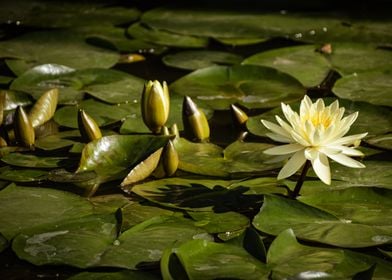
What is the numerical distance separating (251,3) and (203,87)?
109 centimetres

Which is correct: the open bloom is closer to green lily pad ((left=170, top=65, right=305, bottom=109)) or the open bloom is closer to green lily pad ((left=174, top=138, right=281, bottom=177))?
green lily pad ((left=174, top=138, right=281, bottom=177))

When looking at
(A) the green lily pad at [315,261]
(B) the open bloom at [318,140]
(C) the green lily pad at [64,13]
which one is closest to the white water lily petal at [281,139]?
(B) the open bloom at [318,140]

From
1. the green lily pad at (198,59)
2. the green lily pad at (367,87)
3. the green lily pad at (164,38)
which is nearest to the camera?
the green lily pad at (367,87)

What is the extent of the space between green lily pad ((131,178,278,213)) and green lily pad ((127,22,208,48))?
1239 mm

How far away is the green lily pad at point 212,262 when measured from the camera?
Result: 4.70ft

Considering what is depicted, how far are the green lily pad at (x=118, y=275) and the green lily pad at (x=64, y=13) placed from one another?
1997 millimetres

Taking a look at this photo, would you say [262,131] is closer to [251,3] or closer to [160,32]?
[160,32]

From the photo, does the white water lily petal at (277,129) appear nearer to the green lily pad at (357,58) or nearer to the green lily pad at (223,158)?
the green lily pad at (223,158)

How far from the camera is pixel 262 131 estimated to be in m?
2.15

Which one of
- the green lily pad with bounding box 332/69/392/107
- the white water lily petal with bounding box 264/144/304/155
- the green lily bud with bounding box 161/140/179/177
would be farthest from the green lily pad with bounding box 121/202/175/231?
the green lily pad with bounding box 332/69/392/107

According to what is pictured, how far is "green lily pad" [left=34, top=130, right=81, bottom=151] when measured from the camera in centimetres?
213

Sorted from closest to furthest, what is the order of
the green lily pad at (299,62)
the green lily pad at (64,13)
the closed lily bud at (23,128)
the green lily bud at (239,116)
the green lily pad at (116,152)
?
the green lily pad at (116,152) → the closed lily bud at (23,128) → the green lily bud at (239,116) → the green lily pad at (299,62) → the green lily pad at (64,13)

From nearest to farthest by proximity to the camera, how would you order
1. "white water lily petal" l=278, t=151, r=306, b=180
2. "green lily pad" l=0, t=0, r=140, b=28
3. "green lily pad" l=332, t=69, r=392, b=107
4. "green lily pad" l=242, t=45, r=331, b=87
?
"white water lily petal" l=278, t=151, r=306, b=180, "green lily pad" l=332, t=69, r=392, b=107, "green lily pad" l=242, t=45, r=331, b=87, "green lily pad" l=0, t=0, r=140, b=28

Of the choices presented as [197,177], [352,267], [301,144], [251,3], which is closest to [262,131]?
[197,177]
